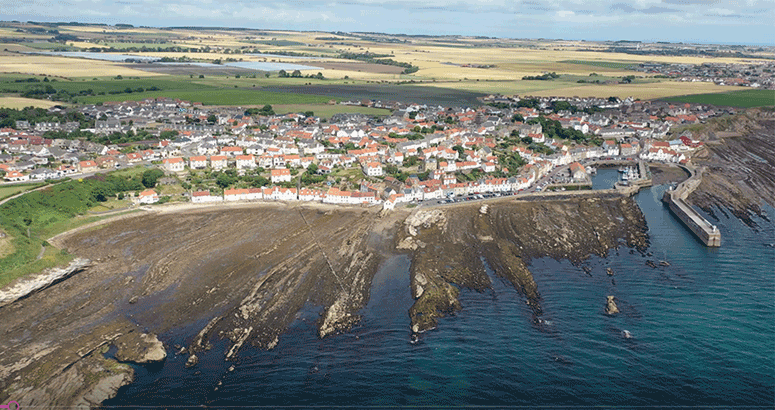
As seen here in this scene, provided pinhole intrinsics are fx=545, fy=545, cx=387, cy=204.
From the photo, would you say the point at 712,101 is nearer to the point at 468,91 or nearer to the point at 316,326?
the point at 468,91

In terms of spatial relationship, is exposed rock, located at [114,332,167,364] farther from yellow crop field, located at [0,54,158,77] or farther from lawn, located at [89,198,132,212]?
yellow crop field, located at [0,54,158,77]

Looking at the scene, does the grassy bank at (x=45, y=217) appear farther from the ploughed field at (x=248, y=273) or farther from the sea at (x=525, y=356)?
the sea at (x=525, y=356)

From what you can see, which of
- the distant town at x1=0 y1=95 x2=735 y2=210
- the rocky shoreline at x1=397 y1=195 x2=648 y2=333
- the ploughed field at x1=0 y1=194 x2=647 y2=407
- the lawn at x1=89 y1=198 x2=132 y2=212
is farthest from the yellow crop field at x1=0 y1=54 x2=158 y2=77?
the rocky shoreline at x1=397 y1=195 x2=648 y2=333

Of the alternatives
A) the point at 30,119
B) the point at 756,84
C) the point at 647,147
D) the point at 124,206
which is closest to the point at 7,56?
the point at 30,119

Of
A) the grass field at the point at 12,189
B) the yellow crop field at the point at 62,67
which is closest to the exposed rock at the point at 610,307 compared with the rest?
the grass field at the point at 12,189

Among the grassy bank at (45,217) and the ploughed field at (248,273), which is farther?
the grassy bank at (45,217)

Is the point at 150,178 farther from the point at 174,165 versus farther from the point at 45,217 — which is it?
the point at 45,217
